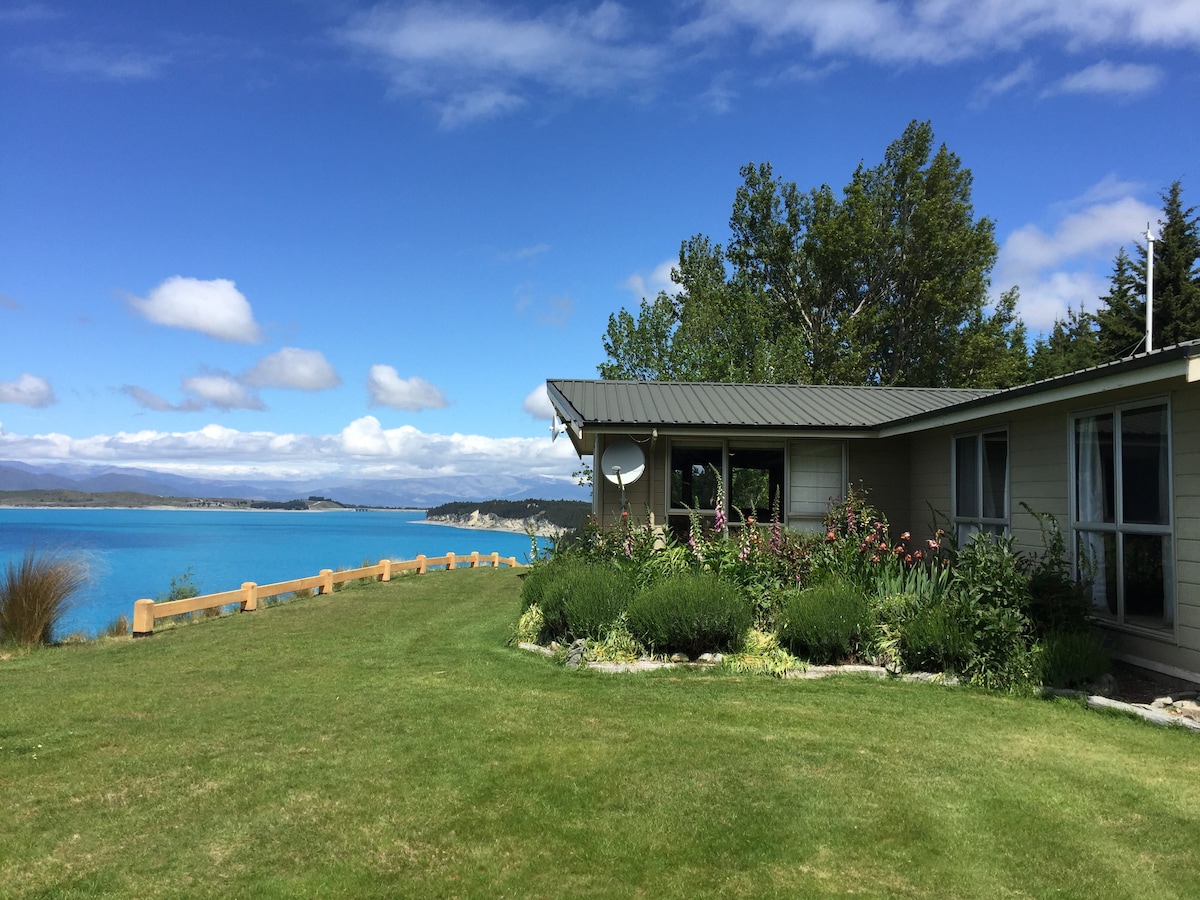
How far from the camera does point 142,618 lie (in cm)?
1086

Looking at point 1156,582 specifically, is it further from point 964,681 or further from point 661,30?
point 661,30

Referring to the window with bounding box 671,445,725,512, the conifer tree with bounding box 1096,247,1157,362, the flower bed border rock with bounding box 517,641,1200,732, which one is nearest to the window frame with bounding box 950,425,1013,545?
the flower bed border rock with bounding box 517,641,1200,732

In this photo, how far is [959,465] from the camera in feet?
33.5

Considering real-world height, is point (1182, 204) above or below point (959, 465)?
above

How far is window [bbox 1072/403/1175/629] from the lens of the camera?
22.0 ft

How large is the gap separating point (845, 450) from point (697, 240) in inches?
Result: 882

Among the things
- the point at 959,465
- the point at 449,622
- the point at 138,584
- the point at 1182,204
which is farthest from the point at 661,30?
the point at 138,584

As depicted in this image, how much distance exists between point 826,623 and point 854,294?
26513 mm

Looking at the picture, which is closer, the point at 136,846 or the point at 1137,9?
the point at 136,846

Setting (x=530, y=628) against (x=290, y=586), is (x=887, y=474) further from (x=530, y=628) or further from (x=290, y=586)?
(x=290, y=586)

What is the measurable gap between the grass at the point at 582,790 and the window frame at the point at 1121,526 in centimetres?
157

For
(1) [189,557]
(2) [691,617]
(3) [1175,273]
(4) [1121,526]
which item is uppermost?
(3) [1175,273]

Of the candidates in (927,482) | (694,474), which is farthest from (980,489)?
(694,474)

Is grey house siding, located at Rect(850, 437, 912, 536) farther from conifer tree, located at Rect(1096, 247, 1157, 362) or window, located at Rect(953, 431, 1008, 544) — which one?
conifer tree, located at Rect(1096, 247, 1157, 362)
